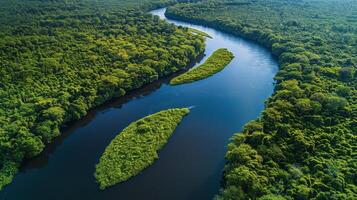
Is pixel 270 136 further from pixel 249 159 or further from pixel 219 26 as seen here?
pixel 219 26

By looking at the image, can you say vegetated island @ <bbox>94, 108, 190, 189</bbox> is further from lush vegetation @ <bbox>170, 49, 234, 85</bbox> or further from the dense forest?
lush vegetation @ <bbox>170, 49, 234, 85</bbox>

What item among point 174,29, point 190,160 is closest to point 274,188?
point 190,160

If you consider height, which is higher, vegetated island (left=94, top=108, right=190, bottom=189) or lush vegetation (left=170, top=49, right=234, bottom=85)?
lush vegetation (left=170, top=49, right=234, bottom=85)

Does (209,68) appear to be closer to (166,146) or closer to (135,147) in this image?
(166,146)

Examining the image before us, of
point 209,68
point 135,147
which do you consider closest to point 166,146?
point 135,147

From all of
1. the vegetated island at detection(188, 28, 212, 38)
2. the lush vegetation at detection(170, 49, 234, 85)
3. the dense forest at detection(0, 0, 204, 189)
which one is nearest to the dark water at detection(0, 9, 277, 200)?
the lush vegetation at detection(170, 49, 234, 85)
